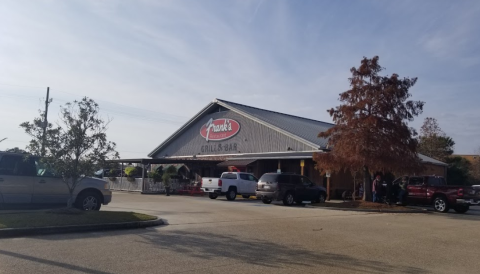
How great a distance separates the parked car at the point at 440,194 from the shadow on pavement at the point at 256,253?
14898mm

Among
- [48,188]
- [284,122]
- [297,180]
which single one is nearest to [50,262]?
[48,188]

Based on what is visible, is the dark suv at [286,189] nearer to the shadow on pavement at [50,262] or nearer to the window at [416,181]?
the window at [416,181]

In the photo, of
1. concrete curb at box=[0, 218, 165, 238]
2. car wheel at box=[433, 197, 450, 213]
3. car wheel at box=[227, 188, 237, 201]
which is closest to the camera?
concrete curb at box=[0, 218, 165, 238]

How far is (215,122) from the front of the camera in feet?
136

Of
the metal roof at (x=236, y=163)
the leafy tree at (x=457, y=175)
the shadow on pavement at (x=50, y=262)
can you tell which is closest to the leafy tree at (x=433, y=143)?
the leafy tree at (x=457, y=175)

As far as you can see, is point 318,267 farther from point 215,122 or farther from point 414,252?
point 215,122

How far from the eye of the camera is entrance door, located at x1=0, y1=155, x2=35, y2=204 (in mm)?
13500

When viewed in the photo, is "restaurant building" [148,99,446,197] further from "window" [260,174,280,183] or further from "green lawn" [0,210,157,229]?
"green lawn" [0,210,157,229]

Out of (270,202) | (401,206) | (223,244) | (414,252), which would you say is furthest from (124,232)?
(401,206)

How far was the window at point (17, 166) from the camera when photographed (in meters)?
13.6

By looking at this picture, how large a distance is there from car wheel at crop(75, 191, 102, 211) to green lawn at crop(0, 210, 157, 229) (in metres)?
1.59

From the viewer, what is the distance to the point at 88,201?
15.2m

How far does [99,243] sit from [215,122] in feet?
104

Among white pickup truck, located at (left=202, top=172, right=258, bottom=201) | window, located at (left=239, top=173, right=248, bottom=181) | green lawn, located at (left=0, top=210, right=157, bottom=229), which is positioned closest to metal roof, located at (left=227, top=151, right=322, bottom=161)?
white pickup truck, located at (left=202, top=172, right=258, bottom=201)
